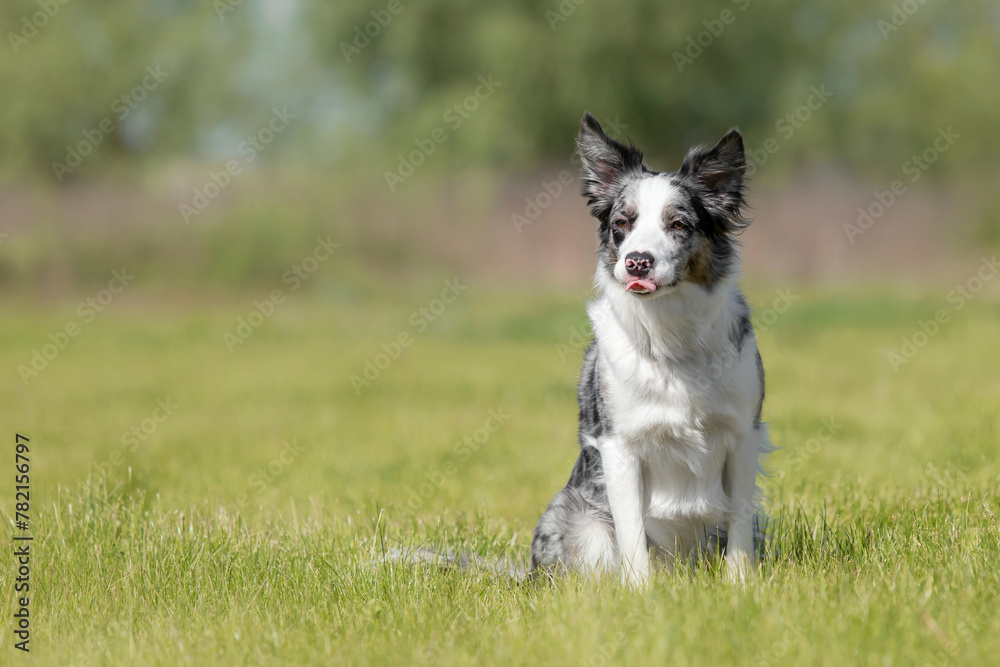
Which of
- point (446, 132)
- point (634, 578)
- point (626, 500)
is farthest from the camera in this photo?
point (446, 132)

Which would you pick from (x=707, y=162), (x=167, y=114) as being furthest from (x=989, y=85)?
(x=707, y=162)

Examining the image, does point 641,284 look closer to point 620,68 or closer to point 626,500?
point 626,500

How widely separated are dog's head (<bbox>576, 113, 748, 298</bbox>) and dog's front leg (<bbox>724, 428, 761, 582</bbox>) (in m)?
0.72

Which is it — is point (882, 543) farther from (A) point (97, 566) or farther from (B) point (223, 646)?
(A) point (97, 566)

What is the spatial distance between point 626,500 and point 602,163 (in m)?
1.49

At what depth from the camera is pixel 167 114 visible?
28250mm

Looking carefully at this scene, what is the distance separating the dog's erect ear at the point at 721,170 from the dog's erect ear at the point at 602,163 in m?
0.26

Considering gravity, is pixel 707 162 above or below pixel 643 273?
above

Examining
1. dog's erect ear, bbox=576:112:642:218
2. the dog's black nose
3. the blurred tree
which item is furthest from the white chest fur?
the blurred tree

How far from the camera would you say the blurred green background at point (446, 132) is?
66.4ft

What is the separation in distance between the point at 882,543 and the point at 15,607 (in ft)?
→ 12.2

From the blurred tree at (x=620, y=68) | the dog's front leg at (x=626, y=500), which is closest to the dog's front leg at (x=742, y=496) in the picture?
the dog's front leg at (x=626, y=500)

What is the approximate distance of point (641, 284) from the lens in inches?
155

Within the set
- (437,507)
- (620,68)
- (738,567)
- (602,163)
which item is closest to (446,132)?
(620,68)
